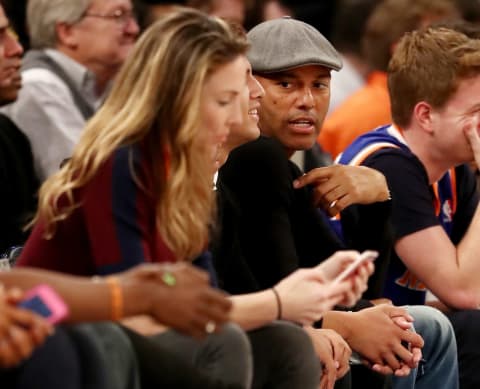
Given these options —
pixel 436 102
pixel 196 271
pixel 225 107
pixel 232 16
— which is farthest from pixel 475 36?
pixel 232 16

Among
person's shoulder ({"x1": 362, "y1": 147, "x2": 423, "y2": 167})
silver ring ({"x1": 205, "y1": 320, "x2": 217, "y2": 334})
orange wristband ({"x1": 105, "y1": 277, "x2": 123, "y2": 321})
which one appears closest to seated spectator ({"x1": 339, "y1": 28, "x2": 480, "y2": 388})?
person's shoulder ({"x1": 362, "y1": 147, "x2": 423, "y2": 167})

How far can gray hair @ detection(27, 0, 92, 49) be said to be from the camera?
571cm

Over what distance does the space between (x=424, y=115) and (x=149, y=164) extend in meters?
1.58

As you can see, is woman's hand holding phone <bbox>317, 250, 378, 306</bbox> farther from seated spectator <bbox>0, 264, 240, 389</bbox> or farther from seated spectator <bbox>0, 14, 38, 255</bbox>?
seated spectator <bbox>0, 14, 38, 255</bbox>

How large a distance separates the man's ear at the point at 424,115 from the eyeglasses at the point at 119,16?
1.98 m

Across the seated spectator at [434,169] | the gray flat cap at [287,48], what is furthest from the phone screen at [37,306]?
the seated spectator at [434,169]

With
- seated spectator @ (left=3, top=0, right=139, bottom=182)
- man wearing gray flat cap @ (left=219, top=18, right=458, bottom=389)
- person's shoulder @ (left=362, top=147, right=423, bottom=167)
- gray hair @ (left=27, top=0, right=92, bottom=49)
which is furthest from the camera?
gray hair @ (left=27, top=0, right=92, bottom=49)

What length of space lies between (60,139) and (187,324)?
2.70 meters

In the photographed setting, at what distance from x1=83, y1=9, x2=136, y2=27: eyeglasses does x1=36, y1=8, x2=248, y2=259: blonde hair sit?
2.88 m

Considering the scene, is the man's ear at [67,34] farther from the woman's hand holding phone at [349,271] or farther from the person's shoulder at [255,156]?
the woman's hand holding phone at [349,271]

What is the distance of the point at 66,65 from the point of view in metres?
5.56

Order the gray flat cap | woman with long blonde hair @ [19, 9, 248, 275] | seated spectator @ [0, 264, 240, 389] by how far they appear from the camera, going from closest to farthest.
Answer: seated spectator @ [0, 264, 240, 389]
woman with long blonde hair @ [19, 9, 248, 275]
the gray flat cap

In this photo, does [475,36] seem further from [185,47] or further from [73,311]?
[73,311]

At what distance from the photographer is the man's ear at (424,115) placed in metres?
4.22
